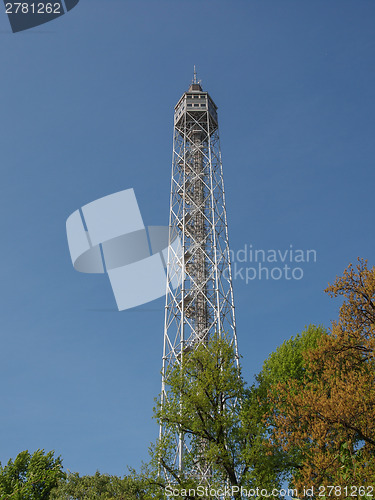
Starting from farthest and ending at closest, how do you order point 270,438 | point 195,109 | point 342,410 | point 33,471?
point 195,109 → point 33,471 → point 270,438 → point 342,410

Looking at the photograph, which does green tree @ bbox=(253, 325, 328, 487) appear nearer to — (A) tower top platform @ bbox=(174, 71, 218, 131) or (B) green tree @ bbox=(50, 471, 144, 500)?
(B) green tree @ bbox=(50, 471, 144, 500)

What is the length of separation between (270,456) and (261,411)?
218cm

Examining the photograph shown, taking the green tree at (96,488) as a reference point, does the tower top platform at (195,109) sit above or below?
above

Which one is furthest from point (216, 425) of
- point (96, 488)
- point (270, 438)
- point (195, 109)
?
point (195, 109)

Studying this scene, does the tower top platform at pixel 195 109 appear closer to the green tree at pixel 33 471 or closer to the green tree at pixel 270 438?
the green tree at pixel 270 438

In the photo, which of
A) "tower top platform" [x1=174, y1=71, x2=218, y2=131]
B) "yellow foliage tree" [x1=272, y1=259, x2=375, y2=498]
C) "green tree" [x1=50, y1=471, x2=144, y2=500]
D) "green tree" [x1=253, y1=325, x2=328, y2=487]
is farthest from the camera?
"tower top platform" [x1=174, y1=71, x2=218, y2=131]

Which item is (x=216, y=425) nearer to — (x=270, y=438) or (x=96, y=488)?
(x=270, y=438)

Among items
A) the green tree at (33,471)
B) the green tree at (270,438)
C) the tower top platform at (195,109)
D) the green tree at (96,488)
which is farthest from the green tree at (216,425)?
the tower top platform at (195,109)

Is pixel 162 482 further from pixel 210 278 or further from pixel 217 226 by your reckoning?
pixel 217 226

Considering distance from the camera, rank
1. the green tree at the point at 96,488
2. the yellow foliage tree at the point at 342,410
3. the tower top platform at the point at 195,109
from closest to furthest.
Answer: the yellow foliage tree at the point at 342,410, the green tree at the point at 96,488, the tower top platform at the point at 195,109

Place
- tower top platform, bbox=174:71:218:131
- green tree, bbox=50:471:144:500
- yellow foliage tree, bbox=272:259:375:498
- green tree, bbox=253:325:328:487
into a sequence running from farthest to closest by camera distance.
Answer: tower top platform, bbox=174:71:218:131, green tree, bbox=50:471:144:500, green tree, bbox=253:325:328:487, yellow foliage tree, bbox=272:259:375:498

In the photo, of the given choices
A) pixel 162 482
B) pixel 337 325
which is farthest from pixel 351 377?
pixel 162 482

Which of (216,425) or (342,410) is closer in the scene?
(342,410)

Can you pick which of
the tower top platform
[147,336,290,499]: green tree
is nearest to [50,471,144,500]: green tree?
[147,336,290,499]: green tree
